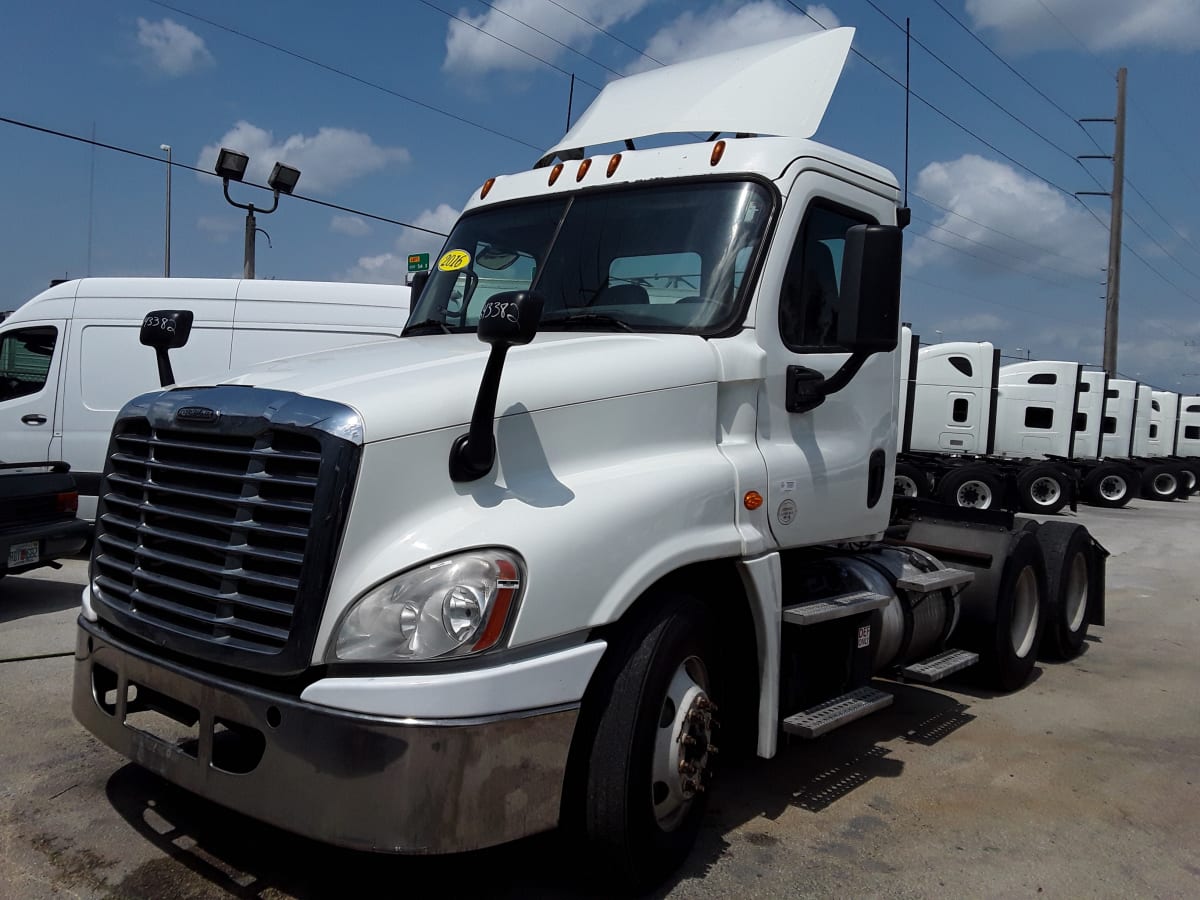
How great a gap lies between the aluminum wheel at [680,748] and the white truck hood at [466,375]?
3.40 feet

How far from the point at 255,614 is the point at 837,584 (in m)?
2.77

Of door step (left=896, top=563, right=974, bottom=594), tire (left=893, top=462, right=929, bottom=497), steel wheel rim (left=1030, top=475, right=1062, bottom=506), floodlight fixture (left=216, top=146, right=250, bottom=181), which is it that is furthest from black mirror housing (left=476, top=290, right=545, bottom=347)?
steel wheel rim (left=1030, top=475, right=1062, bottom=506)

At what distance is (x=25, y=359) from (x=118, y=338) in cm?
120

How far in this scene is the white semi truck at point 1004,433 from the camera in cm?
2080

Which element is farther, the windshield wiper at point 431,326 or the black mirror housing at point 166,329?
the windshield wiper at point 431,326

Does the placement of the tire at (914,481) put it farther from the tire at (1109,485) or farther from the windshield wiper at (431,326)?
the windshield wiper at (431,326)

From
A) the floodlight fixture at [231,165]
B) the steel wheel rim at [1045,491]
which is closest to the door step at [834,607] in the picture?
the floodlight fixture at [231,165]

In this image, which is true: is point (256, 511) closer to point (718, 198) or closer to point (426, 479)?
point (426, 479)

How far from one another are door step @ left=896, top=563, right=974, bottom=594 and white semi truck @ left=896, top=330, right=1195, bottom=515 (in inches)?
570

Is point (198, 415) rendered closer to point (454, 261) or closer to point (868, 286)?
point (454, 261)

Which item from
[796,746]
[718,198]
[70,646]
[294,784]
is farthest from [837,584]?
[70,646]

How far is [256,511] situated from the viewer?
3018mm

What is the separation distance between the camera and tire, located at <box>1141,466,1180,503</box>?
27422mm

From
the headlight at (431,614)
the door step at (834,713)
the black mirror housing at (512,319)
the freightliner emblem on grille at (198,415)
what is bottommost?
the door step at (834,713)
